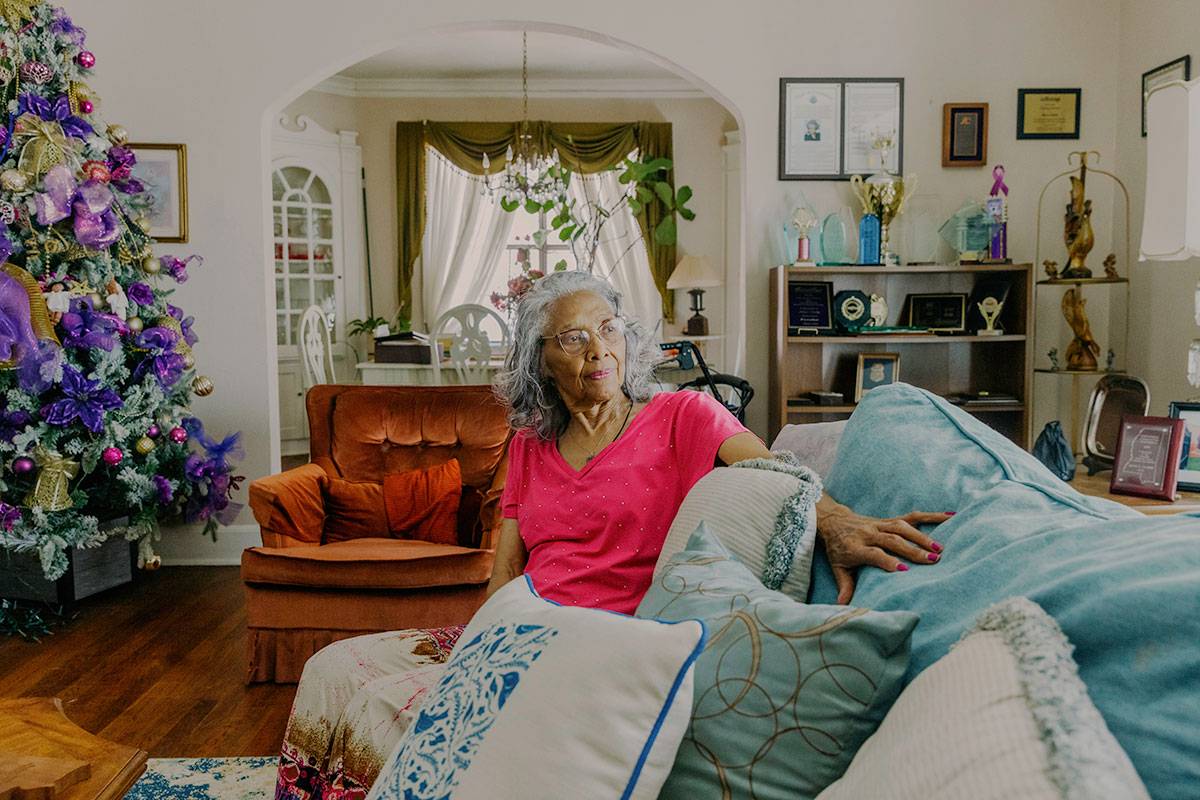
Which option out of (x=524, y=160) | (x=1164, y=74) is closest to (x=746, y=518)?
(x=1164, y=74)

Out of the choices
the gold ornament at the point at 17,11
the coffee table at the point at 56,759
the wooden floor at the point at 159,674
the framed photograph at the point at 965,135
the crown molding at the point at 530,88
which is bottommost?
the wooden floor at the point at 159,674

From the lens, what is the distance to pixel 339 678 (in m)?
1.73

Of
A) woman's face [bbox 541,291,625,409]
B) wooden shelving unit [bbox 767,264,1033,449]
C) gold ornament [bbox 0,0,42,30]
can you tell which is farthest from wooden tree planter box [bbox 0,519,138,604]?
wooden shelving unit [bbox 767,264,1033,449]

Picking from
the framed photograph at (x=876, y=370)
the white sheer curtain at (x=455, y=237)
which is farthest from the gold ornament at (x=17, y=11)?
the white sheer curtain at (x=455, y=237)

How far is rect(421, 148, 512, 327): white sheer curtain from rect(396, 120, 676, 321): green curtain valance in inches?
3.9

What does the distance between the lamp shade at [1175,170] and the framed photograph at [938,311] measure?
200 cm

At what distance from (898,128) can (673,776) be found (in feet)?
13.1

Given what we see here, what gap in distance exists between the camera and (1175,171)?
7.31 ft

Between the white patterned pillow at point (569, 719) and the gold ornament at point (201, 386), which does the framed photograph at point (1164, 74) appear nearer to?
the white patterned pillow at point (569, 719)

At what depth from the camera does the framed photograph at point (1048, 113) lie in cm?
437

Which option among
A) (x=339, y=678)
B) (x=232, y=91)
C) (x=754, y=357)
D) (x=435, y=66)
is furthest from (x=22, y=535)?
(x=435, y=66)

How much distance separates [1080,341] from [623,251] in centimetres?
450

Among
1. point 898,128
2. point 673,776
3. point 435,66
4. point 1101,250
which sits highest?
point 435,66

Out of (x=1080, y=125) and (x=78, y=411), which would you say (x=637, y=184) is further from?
(x=78, y=411)
